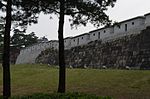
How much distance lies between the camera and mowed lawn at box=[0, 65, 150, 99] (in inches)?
728

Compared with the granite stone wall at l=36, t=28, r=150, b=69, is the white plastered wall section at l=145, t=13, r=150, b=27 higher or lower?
higher

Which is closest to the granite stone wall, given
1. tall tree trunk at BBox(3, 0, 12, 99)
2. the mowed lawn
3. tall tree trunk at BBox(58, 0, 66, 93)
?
the mowed lawn

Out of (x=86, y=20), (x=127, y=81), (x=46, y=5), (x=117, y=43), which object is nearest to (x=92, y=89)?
(x=127, y=81)

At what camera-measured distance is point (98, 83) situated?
2242 centimetres

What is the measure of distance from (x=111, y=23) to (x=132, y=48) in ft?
43.7

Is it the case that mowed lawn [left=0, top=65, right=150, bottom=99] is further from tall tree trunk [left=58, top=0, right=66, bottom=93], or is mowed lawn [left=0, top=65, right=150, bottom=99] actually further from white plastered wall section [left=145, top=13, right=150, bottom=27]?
white plastered wall section [left=145, top=13, right=150, bottom=27]

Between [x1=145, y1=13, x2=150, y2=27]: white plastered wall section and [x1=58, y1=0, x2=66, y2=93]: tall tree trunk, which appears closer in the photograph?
[x1=58, y1=0, x2=66, y2=93]: tall tree trunk

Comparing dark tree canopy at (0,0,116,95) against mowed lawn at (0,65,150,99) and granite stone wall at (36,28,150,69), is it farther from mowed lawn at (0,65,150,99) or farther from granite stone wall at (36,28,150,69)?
granite stone wall at (36,28,150,69)

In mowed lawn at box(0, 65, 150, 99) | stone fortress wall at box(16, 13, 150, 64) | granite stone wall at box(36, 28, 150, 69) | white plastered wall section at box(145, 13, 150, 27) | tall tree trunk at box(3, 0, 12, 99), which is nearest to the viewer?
tall tree trunk at box(3, 0, 12, 99)

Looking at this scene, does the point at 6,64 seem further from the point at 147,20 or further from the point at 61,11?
the point at 147,20

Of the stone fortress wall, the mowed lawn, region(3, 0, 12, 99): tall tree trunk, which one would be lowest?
the mowed lawn

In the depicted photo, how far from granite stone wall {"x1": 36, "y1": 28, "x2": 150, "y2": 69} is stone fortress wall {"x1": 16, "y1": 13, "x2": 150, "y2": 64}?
56 centimetres

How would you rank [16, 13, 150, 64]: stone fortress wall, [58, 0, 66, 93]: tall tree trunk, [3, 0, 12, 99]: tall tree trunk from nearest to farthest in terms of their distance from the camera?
[3, 0, 12, 99]: tall tree trunk, [58, 0, 66, 93]: tall tree trunk, [16, 13, 150, 64]: stone fortress wall

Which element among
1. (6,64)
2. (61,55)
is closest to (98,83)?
(61,55)
